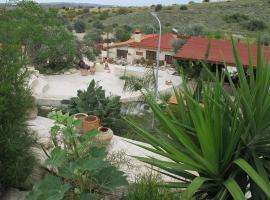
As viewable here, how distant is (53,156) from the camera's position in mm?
4207

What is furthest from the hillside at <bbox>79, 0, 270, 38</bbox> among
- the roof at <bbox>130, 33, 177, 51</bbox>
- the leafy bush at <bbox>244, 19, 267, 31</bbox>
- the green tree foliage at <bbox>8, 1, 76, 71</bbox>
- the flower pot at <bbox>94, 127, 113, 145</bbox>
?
the flower pot at <bbox>94, 127, 113, 145</bbox>

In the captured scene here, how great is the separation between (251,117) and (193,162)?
0.64 m

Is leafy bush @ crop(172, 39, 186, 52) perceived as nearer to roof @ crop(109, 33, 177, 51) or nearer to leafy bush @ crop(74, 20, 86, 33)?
roof @ crop(109, 33, 177, 51)

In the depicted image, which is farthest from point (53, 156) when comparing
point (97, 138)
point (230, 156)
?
point (97, 138)

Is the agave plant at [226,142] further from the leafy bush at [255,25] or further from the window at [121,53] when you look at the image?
the leafy bush at [255,25]

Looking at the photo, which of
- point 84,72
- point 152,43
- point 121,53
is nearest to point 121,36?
point 121,53

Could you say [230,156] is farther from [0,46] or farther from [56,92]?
[56,92]

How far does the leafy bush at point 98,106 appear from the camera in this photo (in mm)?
10398

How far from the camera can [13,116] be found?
5.72 meters

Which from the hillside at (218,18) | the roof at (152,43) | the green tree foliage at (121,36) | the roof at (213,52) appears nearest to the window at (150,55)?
the roof at (152,43)

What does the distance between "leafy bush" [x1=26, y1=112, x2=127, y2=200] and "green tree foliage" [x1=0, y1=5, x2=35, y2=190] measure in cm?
115

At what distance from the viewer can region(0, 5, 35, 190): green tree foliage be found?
557 centimetres

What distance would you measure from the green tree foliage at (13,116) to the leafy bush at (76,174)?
115cm

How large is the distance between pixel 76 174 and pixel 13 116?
75.2 inches
